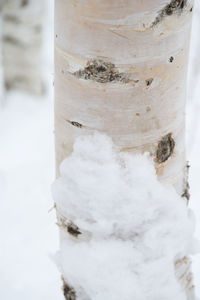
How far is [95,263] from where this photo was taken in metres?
0.96

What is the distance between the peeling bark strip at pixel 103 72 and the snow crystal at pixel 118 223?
142 mm

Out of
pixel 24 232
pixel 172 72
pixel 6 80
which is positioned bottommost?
pixel 172 72

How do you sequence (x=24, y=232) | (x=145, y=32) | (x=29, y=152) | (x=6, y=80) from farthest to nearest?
1. (x=6, y=80)
2. (x=29, y=152)
3. (x=24, y=232)
4. (x=145, y=32)

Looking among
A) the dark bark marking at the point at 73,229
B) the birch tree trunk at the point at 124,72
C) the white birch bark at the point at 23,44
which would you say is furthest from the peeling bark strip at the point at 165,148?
the white birch bark at the point at 23,44

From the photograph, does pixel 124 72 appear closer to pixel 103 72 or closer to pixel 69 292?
pixel 103 72

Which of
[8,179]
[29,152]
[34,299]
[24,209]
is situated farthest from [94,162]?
[29,152]

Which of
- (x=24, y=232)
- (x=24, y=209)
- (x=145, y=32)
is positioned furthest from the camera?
(x=24, y=209)

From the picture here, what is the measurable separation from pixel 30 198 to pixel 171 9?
2.19m

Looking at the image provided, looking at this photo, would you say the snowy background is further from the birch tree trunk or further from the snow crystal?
the birch tree trunk

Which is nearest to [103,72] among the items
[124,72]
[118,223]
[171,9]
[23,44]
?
[124,72]

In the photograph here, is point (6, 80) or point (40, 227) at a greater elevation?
point (6, 80)

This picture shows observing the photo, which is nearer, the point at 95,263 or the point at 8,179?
the point at 95,263

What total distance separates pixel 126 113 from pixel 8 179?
2.30 metres

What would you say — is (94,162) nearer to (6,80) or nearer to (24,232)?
(24,232)
